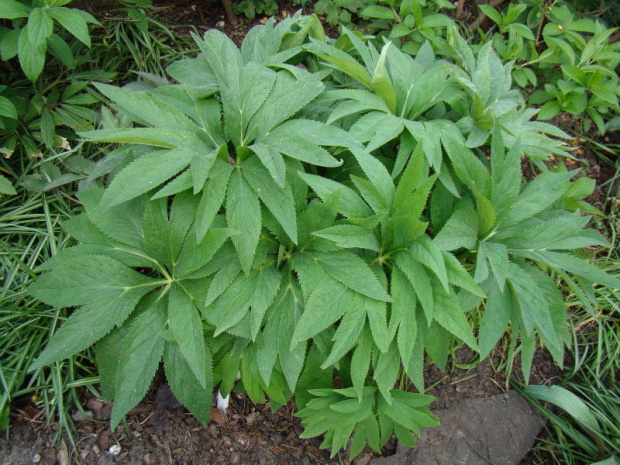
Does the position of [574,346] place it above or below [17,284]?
below

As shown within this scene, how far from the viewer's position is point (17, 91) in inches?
100

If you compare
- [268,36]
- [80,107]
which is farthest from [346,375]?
[80,107]

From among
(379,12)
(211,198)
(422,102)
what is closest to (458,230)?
(422,102)

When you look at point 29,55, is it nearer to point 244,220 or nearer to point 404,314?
point 244,220

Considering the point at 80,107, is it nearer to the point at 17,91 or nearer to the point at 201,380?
the point at 17,91

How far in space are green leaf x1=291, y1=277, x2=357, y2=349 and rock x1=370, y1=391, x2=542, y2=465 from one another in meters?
1.02

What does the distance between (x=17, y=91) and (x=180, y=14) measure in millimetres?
1282

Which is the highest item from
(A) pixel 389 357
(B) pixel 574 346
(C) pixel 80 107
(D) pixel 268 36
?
(D) pixel 268 36

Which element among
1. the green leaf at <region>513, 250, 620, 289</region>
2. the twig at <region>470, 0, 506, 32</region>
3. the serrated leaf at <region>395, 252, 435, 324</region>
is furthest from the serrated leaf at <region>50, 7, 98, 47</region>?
the twig at <region>470, 0, 506, 32</region>

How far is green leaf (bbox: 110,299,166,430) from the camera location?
1570 mm

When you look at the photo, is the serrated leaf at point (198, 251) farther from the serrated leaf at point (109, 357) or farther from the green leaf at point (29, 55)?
the green leaf at point (29, 55)

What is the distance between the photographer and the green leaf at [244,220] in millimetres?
1550

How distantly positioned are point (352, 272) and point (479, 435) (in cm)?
135

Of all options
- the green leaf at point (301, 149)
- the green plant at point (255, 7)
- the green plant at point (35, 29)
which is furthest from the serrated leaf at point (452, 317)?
the green plant at point (255, 7)
